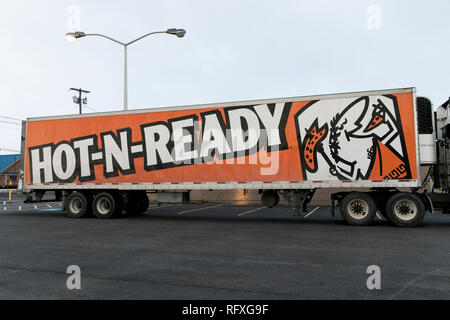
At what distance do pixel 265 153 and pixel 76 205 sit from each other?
331 inches

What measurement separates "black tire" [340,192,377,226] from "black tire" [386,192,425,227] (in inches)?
20.5

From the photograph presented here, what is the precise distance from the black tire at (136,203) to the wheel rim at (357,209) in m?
8.58

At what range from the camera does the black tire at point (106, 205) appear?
14672mm

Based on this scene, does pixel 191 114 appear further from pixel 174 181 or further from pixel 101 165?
pixel 101 165

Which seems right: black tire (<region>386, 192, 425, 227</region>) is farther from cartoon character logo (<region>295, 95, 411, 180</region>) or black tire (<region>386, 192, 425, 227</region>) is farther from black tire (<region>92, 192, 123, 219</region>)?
black tire (<region>92, 192, 123, 219</region>)

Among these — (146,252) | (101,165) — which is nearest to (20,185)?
(101,165)

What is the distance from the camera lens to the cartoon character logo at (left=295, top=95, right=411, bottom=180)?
11500mm

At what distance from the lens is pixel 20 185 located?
52.6 feet

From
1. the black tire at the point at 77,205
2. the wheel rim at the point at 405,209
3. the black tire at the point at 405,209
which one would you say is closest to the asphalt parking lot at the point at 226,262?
the black tire at the point at 405,209

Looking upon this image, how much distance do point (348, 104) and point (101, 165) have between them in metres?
9.72

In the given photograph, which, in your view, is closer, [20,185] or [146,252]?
[146,252]

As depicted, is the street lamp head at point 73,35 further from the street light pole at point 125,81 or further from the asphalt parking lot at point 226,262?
the asphalt parking lot at point 226,262

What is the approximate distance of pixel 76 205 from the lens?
15336 millimetres

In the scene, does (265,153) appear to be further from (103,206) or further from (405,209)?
(103,206)
